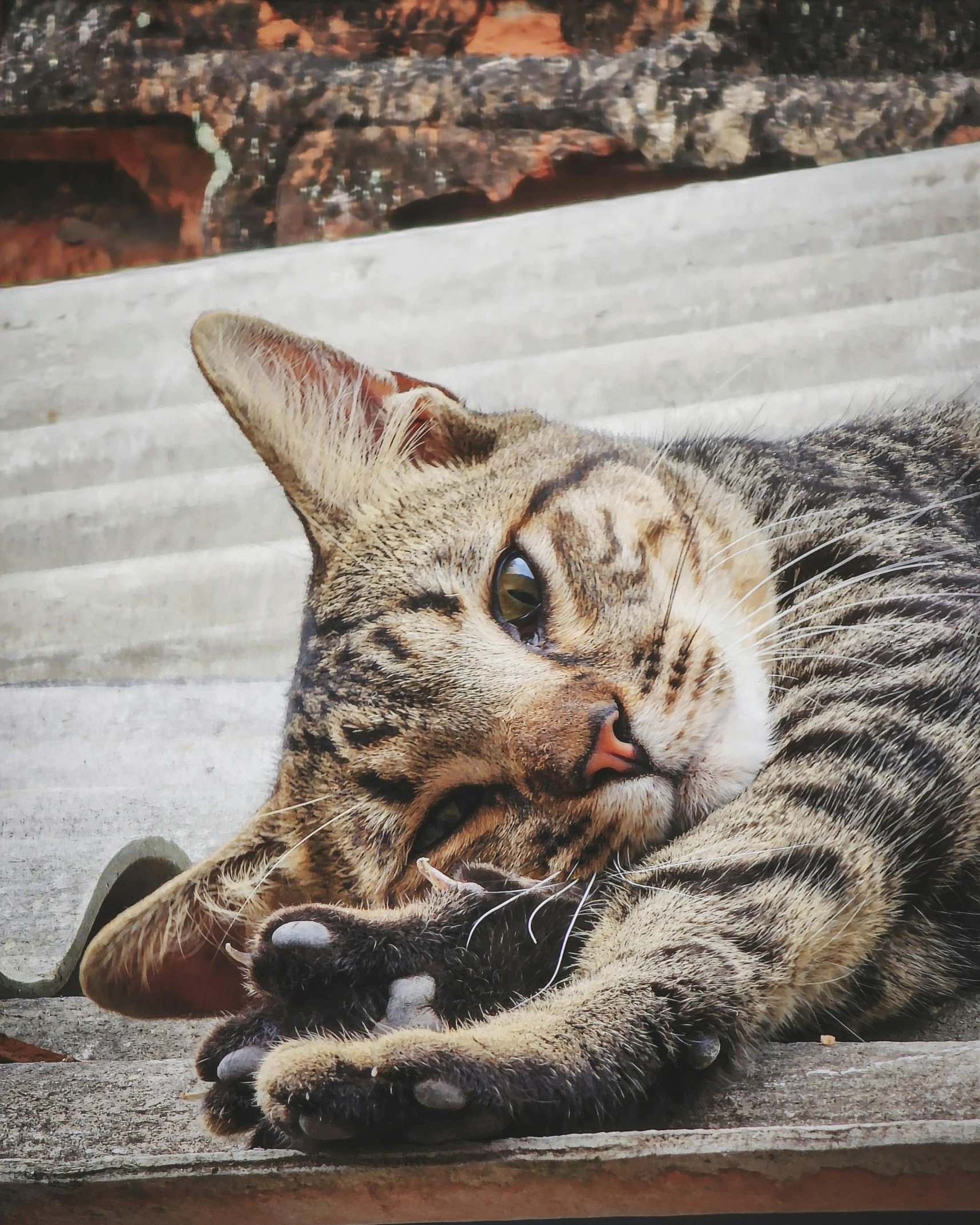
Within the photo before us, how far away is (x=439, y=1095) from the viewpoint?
61 centimetres

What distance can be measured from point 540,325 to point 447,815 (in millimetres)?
641

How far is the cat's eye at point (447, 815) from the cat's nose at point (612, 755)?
129mm

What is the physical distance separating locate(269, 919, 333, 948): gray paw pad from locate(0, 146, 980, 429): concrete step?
76cm

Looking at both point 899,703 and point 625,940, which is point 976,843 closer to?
point 899,703

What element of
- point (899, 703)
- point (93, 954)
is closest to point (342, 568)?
point (93, 954)

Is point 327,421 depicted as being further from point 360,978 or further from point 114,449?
point 360,978

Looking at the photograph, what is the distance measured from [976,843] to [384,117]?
1.23 meters

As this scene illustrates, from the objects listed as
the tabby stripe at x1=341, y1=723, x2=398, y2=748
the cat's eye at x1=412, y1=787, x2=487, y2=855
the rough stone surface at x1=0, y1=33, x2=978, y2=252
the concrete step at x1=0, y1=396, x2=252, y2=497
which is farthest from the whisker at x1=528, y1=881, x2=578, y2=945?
the rough stone surface at x1=0, y1=33, x2=978, y2=252

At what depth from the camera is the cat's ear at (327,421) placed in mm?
1186

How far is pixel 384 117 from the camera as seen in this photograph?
1462 mm

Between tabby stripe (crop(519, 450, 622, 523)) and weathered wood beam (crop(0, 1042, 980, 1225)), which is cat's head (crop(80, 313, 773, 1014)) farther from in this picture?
weathered wood beam (crop(0, 1042, 980, 1225))

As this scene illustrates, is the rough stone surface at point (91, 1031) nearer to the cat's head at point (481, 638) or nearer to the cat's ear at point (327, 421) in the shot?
the cat's head at point (481, 638)

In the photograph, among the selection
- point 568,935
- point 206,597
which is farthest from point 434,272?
point 568,935

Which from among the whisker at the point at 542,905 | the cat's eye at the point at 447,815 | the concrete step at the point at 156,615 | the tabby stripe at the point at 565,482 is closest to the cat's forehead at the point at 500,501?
the tabby stripe at the point at 565,482
